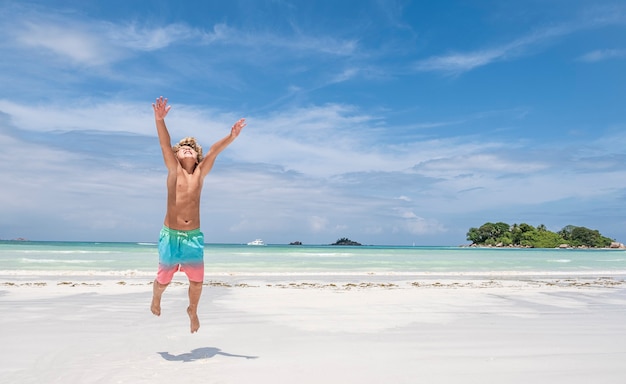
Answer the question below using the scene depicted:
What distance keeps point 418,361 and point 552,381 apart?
4.30 feet

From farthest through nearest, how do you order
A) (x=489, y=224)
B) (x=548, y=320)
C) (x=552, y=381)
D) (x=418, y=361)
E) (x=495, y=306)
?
1. (x=489, y=224)
2. (x=495, y=306)
3. (x=548, y=320)
4. (x=418, y=361)
5. (x=552, y=381)

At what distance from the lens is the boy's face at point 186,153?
516cm

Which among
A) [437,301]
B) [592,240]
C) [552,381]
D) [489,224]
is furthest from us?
[489,224]

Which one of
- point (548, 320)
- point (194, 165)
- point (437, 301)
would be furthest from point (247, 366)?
point (437, 301)

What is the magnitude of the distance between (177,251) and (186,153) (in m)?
1.00

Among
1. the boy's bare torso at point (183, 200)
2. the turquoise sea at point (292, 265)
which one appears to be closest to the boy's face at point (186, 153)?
the boy's bare torso at point (183, 200)

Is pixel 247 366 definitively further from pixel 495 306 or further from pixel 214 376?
pixel 495 306

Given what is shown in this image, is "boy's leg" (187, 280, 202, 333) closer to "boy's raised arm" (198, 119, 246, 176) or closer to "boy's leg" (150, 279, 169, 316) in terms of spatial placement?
"boy's leg" (150, 279, 169, 316)

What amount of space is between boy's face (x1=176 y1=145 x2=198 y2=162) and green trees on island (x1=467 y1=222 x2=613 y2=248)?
15290 cm

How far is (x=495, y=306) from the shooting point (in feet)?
33.9

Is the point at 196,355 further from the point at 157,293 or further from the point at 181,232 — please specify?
the point at 181,232

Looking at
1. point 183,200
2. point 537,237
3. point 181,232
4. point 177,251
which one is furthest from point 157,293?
point 537,237

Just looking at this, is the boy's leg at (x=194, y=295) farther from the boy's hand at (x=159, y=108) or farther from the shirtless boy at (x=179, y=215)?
the boy's hand at (x=159, y=108)

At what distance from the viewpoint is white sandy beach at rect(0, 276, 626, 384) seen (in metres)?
4.87
